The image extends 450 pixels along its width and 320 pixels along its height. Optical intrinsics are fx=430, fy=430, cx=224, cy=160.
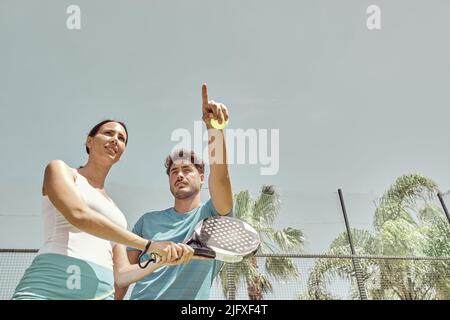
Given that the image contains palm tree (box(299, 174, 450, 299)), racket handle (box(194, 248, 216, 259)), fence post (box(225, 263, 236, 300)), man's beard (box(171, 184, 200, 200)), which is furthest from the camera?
palm tree (box(299, 174, 450, 299))

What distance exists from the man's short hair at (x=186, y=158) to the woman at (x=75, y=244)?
0.50 metres

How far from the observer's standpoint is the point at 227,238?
5.00 ft

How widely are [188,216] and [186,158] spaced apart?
253mm

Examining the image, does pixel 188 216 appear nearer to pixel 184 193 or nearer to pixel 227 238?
pixel 184 193

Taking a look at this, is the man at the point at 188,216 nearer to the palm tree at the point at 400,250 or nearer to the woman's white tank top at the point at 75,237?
the woman's white tank top at the point at 75,237

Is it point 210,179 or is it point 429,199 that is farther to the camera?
point 429,199

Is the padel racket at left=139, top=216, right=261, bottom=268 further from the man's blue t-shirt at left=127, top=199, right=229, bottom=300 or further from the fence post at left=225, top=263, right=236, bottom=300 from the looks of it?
the fence post at left=225, top=263, right=236, bottom=300

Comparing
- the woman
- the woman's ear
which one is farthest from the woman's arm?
the woman's ear

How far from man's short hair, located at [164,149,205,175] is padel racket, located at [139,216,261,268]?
332 mm

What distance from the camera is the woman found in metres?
1.14

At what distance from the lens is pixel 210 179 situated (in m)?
1.60
